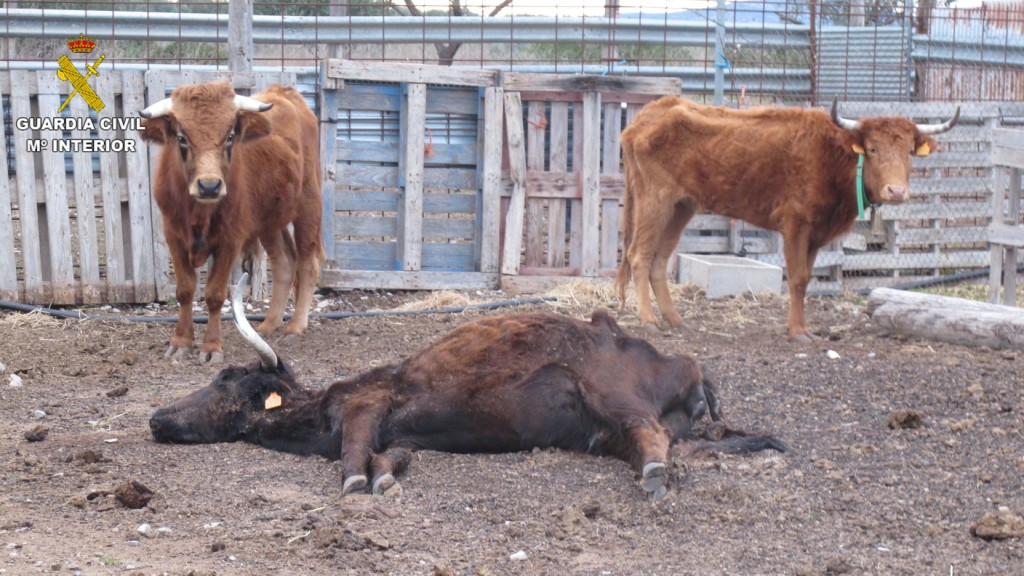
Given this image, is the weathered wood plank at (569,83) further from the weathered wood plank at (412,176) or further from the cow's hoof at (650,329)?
the cow's hoof at (650,329)

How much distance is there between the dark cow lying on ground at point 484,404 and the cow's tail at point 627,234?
172 inches

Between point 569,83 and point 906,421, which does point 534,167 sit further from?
point 906,421

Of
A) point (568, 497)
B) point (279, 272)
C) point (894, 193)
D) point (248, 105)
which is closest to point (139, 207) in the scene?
point (279, 272)

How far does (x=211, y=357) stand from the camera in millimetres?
8570

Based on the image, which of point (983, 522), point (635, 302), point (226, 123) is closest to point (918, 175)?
point (635, 302)

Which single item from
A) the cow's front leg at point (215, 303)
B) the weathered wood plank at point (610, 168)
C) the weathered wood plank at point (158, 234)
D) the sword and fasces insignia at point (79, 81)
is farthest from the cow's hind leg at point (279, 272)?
the weathered wood plank at point (610, 168)

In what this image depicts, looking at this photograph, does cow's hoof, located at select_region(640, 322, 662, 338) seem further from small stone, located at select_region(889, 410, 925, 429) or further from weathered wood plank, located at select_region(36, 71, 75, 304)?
weathered wood plank, located at select_region(36, 71, 75, 304)

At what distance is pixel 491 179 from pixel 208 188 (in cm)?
414

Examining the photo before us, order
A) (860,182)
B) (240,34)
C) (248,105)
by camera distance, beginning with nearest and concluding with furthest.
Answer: (248,105) < (860,182) < (240,34)

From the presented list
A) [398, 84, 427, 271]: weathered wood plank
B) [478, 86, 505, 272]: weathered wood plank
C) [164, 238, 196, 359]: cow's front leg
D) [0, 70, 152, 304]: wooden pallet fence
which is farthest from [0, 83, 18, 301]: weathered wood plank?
[478, 86, 505, 272]: weathered wood plank

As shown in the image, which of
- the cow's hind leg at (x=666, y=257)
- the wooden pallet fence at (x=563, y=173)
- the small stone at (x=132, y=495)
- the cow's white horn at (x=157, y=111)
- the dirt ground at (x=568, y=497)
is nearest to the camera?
the dirt ground at (x=568, y=497)

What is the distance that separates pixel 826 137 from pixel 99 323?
20.2 feet

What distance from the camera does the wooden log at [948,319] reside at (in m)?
8.40

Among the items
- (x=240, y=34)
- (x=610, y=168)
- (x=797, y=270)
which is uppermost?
(x=240, y=34)
